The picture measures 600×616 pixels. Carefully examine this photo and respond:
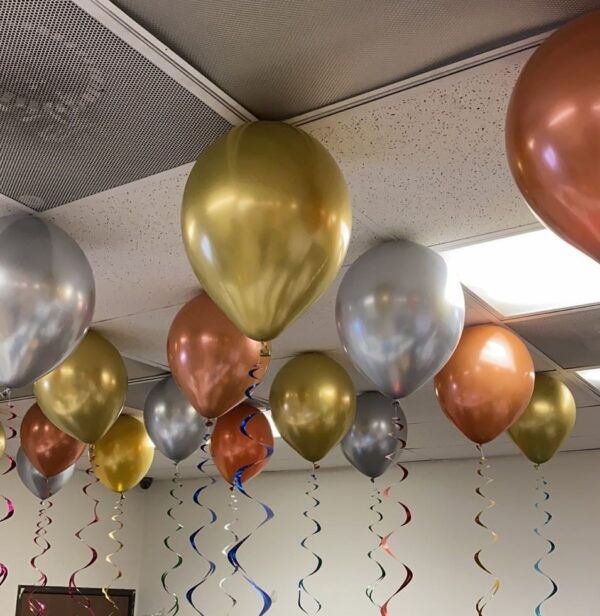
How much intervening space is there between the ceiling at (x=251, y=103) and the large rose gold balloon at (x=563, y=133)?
0.11 m

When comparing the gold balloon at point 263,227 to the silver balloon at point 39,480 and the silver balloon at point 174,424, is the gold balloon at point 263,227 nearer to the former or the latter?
the silver balloon at point 174,424

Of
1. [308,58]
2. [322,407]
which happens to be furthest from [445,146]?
[322,407]

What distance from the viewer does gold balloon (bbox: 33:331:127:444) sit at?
1827 millimetres

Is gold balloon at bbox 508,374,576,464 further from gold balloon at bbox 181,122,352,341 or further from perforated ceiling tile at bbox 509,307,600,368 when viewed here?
gold balloon at bbox 181,122,352,341

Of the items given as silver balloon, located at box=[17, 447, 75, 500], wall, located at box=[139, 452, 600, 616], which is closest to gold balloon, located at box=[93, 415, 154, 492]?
silver balloon, located at box=[17, 447, 75, 500]

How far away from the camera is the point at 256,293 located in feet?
3.18

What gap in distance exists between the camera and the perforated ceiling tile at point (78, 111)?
0.96 metres

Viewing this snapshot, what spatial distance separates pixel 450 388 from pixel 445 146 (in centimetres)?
80

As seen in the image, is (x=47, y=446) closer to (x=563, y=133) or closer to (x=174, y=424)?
(x=174, y=424)

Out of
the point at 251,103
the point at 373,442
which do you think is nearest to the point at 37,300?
the point at 251,103

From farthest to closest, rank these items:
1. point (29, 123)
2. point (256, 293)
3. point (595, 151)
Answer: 1. point (29, 123)
2. point (256, 293)
3. point (595, 151)

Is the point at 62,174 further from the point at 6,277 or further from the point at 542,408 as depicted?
the point at 542,408

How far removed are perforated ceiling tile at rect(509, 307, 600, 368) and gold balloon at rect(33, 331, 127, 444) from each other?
1.08m

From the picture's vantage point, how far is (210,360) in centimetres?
170
